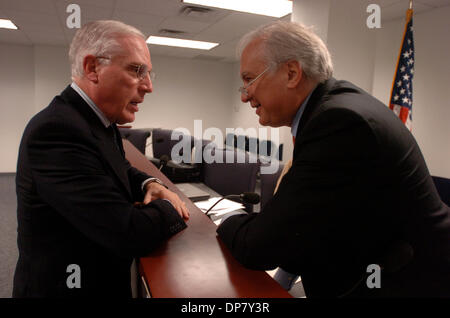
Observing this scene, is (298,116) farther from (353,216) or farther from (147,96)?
(147,96)

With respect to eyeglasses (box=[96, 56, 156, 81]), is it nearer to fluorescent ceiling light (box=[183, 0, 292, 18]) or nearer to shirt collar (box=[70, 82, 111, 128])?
shirt collar (box=[70, 82, 111, 128])

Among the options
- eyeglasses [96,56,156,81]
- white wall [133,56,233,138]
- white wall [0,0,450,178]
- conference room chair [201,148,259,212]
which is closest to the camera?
eyeglasses [96,56,156,81]

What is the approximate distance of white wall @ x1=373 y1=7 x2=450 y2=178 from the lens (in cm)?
422

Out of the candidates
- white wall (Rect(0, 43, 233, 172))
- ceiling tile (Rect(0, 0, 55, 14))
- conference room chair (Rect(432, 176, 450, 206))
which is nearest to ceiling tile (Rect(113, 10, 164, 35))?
ceiling tile (Rect(0, 0, 55, 14))

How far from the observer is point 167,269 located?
870 millimetres

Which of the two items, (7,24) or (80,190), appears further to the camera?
(7,24)

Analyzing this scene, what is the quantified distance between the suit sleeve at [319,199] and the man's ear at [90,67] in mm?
767

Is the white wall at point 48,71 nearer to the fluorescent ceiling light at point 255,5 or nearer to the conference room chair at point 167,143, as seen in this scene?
the conference room chair at point 167,143

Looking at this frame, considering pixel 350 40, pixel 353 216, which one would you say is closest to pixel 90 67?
pixel 353 216

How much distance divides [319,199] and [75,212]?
687 mm

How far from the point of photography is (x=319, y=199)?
852 millimetres

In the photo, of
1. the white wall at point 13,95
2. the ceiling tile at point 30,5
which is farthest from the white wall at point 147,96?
the ceiling tile at point 30,5

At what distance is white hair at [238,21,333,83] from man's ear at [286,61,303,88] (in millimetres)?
13

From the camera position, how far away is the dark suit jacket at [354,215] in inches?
33.2
